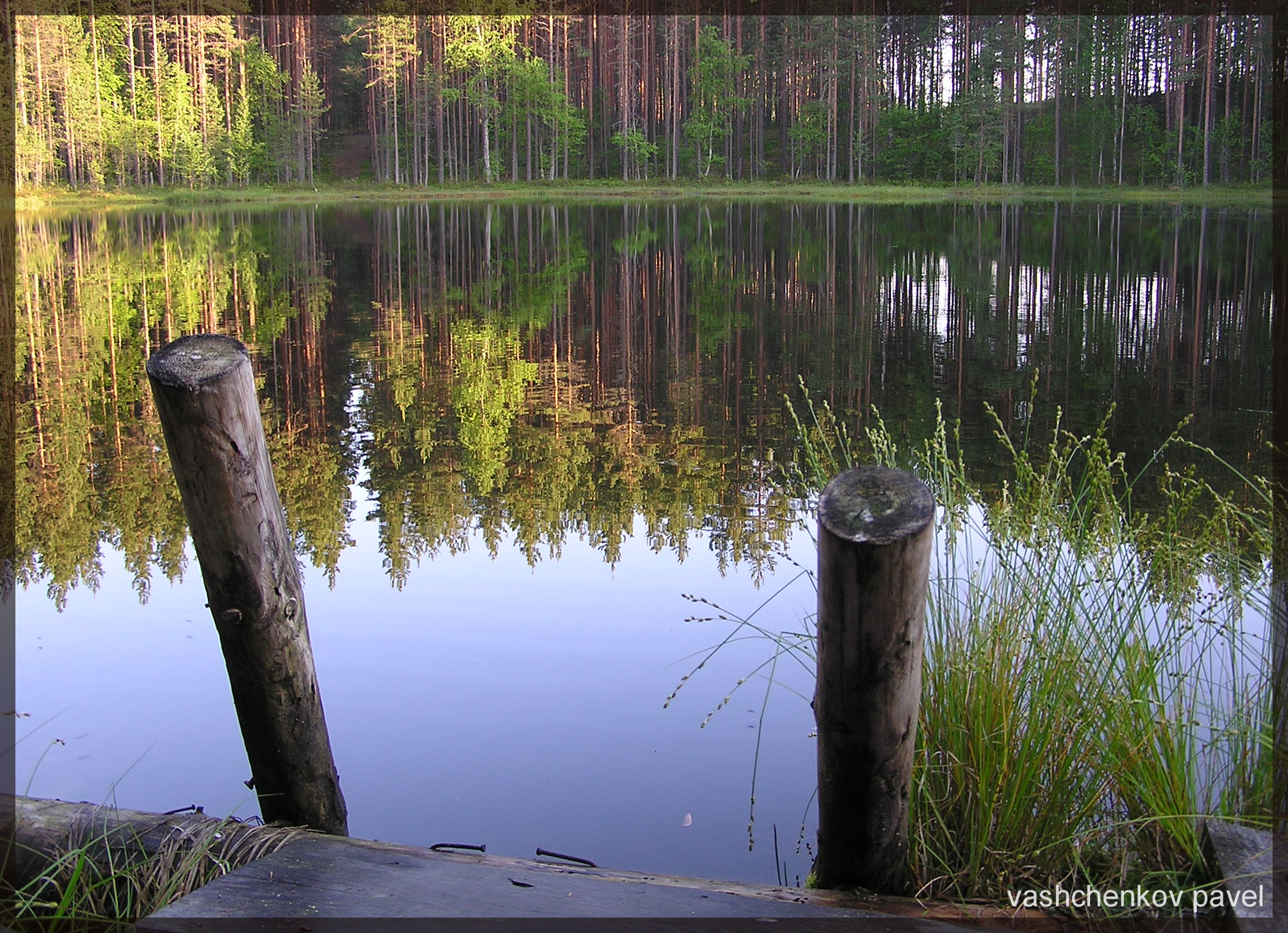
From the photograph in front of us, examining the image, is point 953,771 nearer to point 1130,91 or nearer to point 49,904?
point 49,904

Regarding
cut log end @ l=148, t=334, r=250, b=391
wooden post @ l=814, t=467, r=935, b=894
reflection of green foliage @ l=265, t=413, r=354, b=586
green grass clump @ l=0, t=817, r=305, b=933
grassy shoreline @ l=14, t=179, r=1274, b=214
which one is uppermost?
grassy shoreline @ l=14, t=179, r=1274, b=214

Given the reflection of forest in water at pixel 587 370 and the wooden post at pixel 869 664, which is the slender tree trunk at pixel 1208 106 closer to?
the reflection of forest in water at pixel 587 370

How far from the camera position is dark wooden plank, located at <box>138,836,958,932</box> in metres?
2.57

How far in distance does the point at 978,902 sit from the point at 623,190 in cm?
5884

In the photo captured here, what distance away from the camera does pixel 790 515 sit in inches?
279

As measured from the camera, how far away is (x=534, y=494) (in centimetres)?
773

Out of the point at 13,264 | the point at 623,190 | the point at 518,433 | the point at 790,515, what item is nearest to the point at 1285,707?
the point at 790,515

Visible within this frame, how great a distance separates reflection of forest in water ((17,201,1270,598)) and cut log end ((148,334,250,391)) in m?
3.13

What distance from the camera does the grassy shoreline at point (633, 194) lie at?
48375 millimetres

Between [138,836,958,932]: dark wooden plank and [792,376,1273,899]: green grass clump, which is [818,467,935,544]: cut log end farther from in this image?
[138,836,958,932]: dark wooden plank

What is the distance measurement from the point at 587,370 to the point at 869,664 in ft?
32.2

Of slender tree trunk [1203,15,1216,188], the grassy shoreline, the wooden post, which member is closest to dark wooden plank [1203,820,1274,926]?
the wooden post

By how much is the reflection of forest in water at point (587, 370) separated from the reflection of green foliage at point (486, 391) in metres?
0.04

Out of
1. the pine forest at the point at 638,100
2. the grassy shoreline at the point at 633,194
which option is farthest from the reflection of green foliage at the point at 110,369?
the pine forest at the point at 638,100
